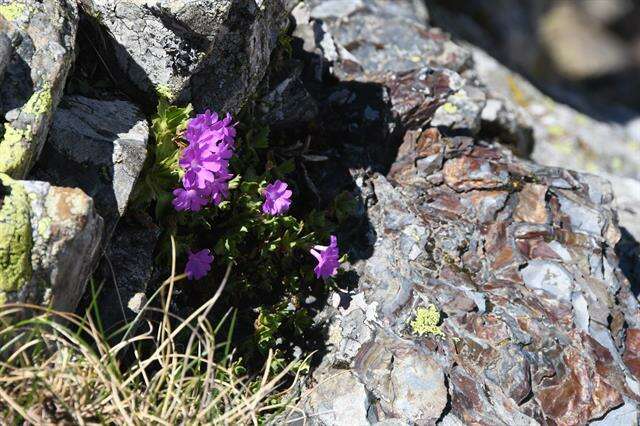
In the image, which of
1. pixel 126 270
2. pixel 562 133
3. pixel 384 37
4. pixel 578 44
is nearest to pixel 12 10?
pixel 126 270

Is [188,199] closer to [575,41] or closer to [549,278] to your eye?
[549,278]

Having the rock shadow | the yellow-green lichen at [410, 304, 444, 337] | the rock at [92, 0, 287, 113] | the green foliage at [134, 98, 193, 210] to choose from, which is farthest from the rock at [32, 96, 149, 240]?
the rock shadow

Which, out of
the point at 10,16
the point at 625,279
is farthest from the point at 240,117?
the point at 625,279

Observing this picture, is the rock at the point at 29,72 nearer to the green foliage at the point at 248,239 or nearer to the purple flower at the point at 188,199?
the green foliage at the point at 248,239

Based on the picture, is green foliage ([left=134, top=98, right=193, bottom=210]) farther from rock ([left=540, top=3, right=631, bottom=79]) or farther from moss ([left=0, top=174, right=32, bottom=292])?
rock ([left=540, top=3, right=631, bottom=79])

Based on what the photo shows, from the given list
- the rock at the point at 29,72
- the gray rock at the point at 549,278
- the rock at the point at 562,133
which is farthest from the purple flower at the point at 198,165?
the rock at the point at 562,133

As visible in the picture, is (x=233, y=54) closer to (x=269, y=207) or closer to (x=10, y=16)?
(x=269, y=207)
